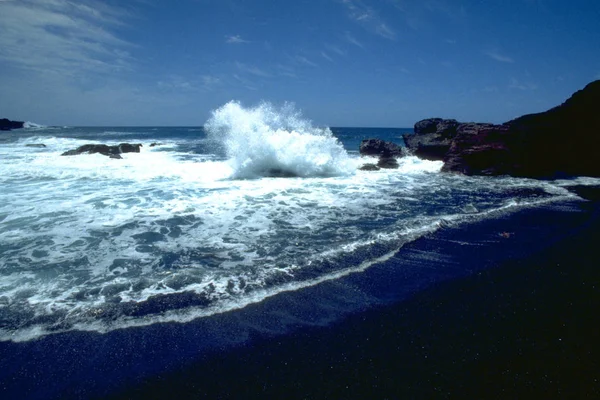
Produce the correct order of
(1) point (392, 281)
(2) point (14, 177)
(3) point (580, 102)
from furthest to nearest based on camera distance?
(3) point (580, 102), (2) point (14, 177), (1) point (392, 281)

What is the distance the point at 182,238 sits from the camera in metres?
6.41

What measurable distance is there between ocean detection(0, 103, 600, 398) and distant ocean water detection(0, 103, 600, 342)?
1.2 inches

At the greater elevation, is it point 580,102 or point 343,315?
point 580,102

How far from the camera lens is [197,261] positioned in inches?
211

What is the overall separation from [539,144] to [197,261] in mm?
18215

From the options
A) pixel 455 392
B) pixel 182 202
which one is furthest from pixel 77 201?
pixel 455 392

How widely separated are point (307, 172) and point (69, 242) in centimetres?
990

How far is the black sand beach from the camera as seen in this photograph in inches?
114

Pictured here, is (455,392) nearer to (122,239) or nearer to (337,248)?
(337,248)

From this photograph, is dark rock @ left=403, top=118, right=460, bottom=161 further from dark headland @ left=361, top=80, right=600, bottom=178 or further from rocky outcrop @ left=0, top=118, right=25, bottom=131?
rocky outcrop @ left=0, top=118, right=25, bottom=131

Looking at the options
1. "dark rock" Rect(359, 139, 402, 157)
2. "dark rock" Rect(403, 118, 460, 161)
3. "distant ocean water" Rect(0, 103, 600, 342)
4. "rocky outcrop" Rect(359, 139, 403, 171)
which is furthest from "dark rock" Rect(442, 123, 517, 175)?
"dark rock" Rect(359, 139, 402, 157)

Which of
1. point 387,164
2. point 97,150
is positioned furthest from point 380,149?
point 97,150

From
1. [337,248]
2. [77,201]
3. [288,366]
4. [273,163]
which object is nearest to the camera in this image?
[288,366]

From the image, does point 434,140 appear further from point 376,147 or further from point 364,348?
point 364,348
